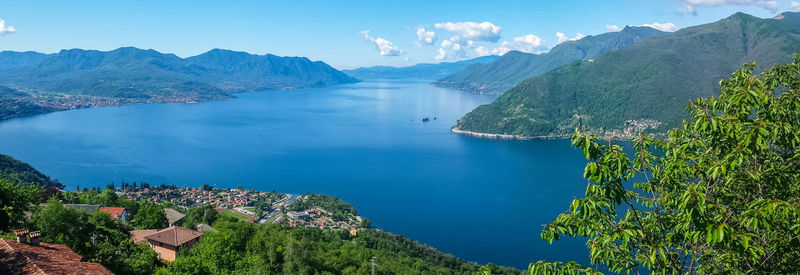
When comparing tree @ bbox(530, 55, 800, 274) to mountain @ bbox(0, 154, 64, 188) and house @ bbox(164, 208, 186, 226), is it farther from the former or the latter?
mountain @ bbox(0, 154, 64, 188)

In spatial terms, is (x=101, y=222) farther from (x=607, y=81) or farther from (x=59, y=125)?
(x=607, y=81)

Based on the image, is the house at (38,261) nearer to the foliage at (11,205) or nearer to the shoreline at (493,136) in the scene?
the foliage at (11,205)

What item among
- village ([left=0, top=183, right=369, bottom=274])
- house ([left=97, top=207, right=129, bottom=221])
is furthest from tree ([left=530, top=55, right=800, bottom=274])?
house ([left=97, top=207, right=129, bottom=221])

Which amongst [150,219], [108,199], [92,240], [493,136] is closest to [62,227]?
[92,240]

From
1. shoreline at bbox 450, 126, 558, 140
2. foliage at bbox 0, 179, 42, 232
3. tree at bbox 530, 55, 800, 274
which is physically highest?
tree at bbox 530, 55, 800, 274

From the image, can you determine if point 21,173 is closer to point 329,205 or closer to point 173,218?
point 329,205

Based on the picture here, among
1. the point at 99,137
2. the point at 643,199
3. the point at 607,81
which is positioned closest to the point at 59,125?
the point at 99,137
